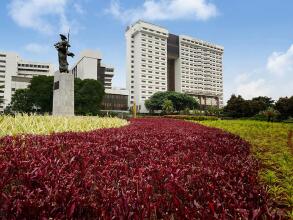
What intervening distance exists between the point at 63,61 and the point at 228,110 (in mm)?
42361

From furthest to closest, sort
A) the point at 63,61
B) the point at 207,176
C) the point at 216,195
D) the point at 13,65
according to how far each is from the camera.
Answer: the point at 13,65, the point at 63,61, the point at 207,176, the point at 216,195

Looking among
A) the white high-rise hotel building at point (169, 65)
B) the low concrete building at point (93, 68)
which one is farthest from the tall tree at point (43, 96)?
the white high-rise hotel building at point (169, 65)

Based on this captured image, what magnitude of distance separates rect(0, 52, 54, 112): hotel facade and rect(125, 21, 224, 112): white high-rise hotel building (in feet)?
134

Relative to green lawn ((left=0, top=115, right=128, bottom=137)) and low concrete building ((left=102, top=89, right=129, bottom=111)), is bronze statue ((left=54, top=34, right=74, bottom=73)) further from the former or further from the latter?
low concrete building ((left=102, top=89, right=129, bottom=111))

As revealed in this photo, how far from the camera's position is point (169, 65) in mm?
140125

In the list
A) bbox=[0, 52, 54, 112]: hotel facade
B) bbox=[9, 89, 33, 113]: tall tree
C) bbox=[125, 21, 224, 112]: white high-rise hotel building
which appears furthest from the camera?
bbox=[125, 21, 224, 112]: white high-rise hotel building

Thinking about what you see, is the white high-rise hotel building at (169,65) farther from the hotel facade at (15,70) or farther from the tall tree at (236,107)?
the tall tree at (236,107)

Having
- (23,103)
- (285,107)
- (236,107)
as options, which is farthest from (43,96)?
(285,107)

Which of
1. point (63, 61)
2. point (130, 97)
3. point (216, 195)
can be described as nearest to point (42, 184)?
point (216, 195)

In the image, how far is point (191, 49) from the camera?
458 ft

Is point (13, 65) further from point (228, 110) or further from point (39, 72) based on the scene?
point (228, 110)

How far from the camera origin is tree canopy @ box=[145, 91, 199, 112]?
10112cm

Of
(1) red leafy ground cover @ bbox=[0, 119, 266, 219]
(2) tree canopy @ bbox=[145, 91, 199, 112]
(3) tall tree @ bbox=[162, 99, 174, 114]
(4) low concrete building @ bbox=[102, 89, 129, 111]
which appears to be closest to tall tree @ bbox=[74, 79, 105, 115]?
(3) tall tree @ bbox=[162, 99, 174, 114]

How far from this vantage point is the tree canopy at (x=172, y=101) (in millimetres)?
101125
